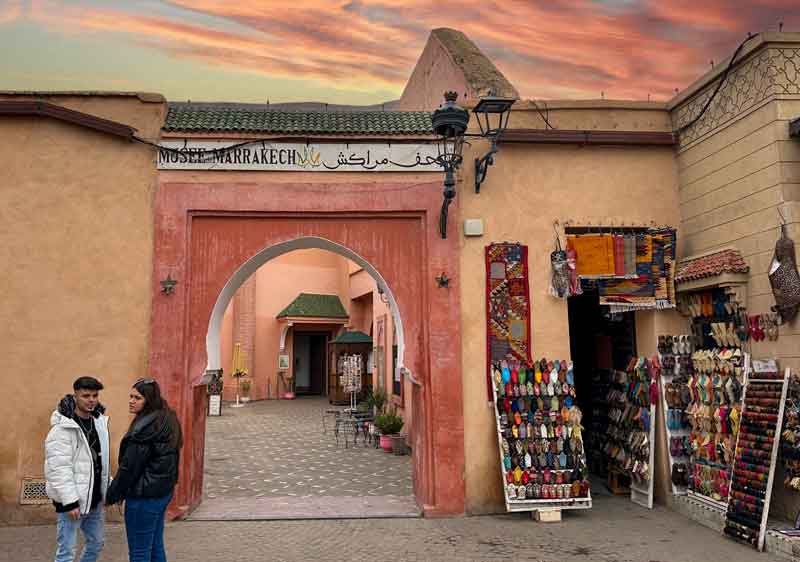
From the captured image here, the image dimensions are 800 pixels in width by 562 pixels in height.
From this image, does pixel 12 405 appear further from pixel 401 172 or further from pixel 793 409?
pixel 793 409

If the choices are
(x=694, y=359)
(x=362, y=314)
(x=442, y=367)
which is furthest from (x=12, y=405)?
(x=362, y=314)

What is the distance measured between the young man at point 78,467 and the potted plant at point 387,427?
26.6 ft

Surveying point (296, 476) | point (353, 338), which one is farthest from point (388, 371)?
point (353, 338)

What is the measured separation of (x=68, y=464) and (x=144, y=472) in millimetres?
510

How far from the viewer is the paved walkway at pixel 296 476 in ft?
23.3

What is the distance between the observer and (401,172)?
7352 millimetres

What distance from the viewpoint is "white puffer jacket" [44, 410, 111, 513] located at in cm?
388

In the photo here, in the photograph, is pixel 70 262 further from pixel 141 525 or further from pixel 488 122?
pixel 488 122

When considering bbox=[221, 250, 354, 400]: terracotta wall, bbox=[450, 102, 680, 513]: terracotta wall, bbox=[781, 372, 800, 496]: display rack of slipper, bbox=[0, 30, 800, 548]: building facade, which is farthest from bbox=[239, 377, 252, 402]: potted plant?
bbox=[781, 372, 800, 496]: display rack of slipper

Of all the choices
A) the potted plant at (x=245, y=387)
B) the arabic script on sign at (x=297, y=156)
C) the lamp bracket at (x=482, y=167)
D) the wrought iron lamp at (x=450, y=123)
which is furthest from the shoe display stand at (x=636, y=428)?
the potted plant at (x=245, y=387)

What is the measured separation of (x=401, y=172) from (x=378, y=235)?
843 mm

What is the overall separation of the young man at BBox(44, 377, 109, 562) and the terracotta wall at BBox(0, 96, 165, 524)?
106 inches

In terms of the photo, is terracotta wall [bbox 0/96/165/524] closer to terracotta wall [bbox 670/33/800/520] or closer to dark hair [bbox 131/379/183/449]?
dark hair [bbox 131/379/183/449]

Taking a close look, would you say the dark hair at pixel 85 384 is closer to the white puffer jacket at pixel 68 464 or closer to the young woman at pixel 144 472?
the white puffer jacket at pixel 68 464
